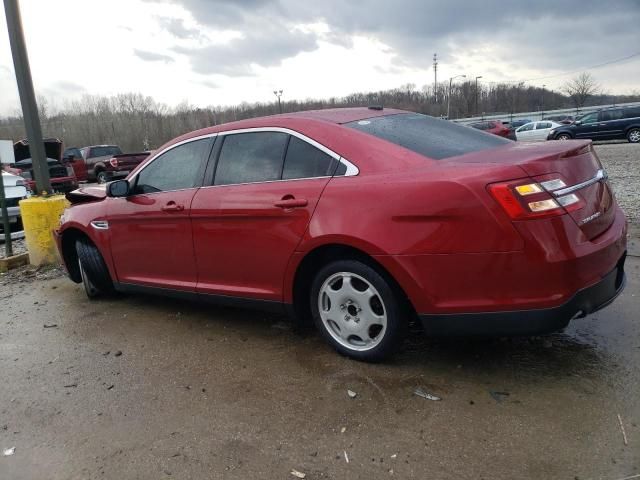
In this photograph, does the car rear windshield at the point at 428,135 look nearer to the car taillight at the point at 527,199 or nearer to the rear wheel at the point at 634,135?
the car taillight at the point at 527,199

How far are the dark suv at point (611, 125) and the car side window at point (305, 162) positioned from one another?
2215cm

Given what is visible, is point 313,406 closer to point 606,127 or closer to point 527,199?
point 527,199

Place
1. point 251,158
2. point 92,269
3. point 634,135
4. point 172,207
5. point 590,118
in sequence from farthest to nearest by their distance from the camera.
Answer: point 590,118, point 634,135, point 92,269, point 172,207, point 251,158

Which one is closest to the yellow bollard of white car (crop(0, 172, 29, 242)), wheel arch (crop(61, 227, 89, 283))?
wheel arch (crop(61, 227, 89, 283))

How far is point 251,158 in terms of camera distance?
359 centimetres

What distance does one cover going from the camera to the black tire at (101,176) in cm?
2293

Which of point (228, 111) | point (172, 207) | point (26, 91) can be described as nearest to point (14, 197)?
point (26, 91)

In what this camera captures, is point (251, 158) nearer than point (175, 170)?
Yes

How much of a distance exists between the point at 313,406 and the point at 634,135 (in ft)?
75.0

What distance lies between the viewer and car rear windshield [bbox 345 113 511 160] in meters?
3.09

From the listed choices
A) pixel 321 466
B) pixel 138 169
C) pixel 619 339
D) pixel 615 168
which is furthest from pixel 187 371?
pixel 615 168

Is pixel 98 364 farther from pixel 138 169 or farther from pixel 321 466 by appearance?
pixel 321 466

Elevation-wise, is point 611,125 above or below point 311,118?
below

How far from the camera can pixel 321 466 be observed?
2.32 meters
